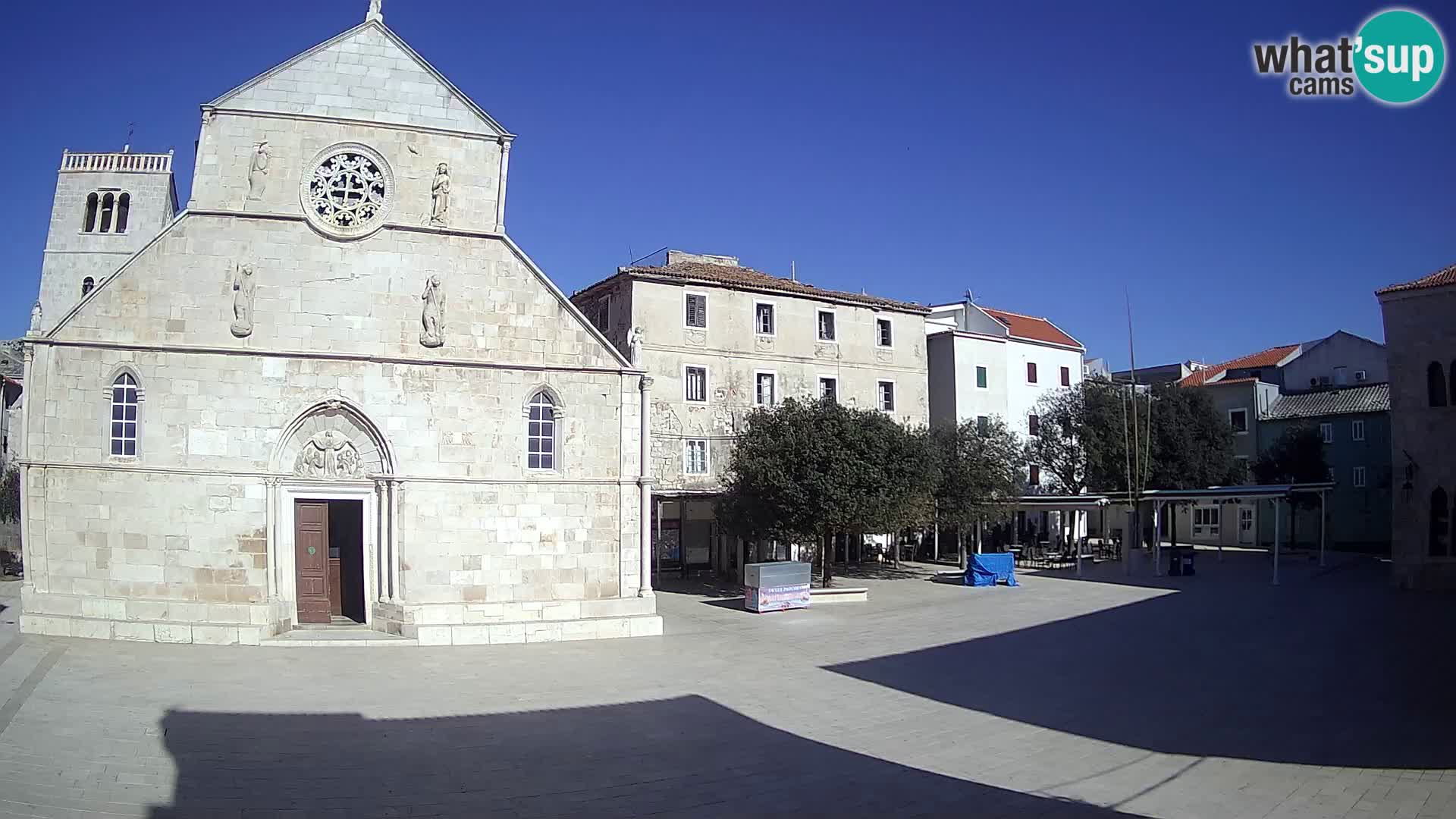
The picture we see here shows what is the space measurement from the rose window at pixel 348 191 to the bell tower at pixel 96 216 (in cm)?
2769

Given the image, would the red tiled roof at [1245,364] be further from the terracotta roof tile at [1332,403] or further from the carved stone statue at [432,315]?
the carved stone statue at [432,315]

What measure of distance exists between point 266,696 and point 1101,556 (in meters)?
36.5

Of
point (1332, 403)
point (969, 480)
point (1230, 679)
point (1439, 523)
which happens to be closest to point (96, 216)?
point (969, 480)

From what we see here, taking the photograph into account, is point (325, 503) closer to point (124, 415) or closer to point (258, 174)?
point (124, 415)

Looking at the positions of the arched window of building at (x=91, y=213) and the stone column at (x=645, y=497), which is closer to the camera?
the stone column at (x=645, y=497)

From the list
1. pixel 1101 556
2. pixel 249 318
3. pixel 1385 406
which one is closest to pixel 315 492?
pixel 249 318

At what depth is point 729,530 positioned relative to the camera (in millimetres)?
30234

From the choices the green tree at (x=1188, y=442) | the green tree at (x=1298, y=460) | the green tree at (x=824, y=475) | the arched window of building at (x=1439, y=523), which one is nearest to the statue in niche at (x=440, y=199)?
the green tree at (x=824, y=475)

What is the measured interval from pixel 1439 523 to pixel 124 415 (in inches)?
1337

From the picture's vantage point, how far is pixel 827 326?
36844 mm

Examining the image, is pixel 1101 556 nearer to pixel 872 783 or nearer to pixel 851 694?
pixel 851 694

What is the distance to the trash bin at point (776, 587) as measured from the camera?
2502 centimetres

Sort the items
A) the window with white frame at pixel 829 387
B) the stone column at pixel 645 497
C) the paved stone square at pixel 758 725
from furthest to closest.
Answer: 1. the window with white frame at pixel 829 387
2. the stone column at pixel 645 497
3. the paved stone square at pixel 758 725

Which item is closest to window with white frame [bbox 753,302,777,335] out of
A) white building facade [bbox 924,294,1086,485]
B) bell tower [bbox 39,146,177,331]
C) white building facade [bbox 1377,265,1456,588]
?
white building facade [bbox 924,294,1086,485]
